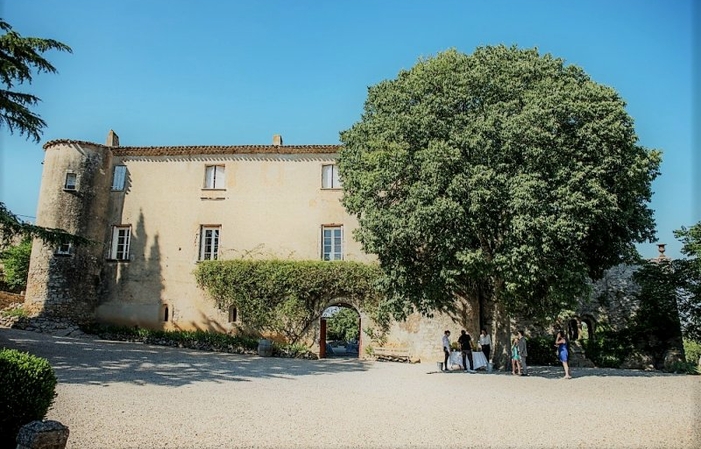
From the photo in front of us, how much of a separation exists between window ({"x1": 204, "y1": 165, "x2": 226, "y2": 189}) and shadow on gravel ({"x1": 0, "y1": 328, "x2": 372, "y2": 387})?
7993 millimetres

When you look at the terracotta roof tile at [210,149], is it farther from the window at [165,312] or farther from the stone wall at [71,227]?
the window at [165,312]

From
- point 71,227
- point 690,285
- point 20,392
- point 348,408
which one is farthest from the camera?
point 71,227

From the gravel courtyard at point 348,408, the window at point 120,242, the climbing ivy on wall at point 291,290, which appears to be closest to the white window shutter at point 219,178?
the climbing ivy on wall at point 291,290

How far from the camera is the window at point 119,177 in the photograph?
23219 millimetres

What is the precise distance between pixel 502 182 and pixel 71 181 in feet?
64.2

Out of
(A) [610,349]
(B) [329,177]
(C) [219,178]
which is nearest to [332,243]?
(B) [329,177]

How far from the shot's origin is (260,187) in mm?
22656

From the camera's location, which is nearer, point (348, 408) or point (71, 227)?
point (348, 408)

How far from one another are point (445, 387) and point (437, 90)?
31.8 ft

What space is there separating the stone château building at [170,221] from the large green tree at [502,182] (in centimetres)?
580

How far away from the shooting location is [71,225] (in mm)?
21578

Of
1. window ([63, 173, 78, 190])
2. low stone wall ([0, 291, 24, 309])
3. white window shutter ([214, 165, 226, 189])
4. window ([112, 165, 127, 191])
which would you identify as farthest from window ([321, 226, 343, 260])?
low stone wall ([0, 291, 24, 309])

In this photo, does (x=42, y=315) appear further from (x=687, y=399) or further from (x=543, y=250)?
(x=687, y=399)

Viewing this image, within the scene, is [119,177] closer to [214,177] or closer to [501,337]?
[214,177]
